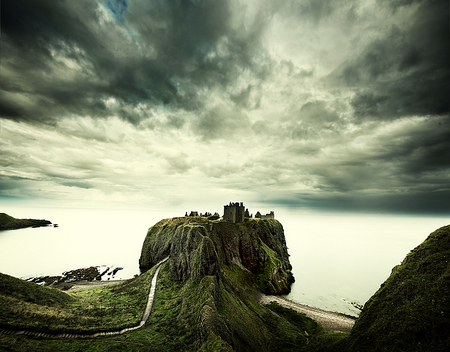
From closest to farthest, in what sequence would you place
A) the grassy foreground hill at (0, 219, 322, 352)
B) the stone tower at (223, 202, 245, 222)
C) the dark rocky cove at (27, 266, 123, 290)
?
the grassy foreground hill at (0, 219, 322, 352) → the dark rocky cove at (27, 266, 123, 290) → the stone tower at (223, 202, 245, 222)

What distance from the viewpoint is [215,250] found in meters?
50.0

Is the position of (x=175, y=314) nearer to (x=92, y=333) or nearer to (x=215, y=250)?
(x=92, y=333)

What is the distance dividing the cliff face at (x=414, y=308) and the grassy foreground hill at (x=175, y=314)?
663 inches

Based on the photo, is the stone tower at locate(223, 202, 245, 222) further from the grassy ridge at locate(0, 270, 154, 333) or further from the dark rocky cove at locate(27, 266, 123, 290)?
the dark rocky cove at locate(27, 266, 123, 290)

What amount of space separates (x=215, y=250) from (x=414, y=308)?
38.2m

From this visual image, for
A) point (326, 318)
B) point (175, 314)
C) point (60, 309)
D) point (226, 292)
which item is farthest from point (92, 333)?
point (326, 318)

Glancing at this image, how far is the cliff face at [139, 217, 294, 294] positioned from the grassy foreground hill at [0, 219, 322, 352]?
1.19 feet

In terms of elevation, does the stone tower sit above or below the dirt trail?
above

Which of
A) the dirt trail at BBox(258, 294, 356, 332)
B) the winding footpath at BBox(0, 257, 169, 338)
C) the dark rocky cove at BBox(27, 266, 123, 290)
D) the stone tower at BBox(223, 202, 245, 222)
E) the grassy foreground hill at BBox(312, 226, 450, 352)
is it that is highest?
the stone tower at BBox(223, 202, 245, 222)

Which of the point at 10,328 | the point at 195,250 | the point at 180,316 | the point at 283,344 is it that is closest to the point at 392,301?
the point at 283,344

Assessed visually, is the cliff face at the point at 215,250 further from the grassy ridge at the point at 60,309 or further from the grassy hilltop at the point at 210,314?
the grassy ridge at the point at 60,309

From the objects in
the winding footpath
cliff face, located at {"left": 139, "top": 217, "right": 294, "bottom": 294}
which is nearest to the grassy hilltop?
cliff face, located at {"left": 139, "top": 217, "right": 294, "bottom": 294}

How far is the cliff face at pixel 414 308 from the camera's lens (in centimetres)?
2070

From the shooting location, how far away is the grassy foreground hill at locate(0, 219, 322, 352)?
26766 millimetres
